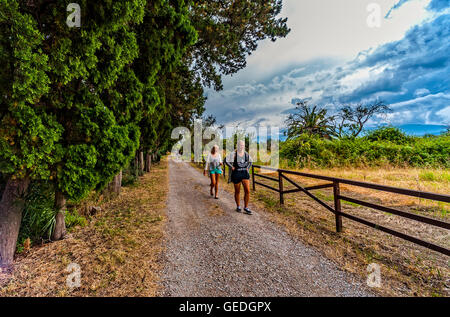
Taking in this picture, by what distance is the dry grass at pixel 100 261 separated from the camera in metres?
2.21

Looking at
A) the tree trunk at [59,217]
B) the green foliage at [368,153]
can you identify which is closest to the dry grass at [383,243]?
the tree trunk at [59,217]

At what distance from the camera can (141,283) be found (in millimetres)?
2311

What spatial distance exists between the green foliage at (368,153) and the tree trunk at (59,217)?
1373 cm

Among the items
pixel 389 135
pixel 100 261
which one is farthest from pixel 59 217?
pixel 389 135

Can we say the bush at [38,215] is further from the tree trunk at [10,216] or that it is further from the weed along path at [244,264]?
the weed along path at [244,264]

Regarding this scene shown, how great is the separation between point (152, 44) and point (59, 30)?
9.42ft

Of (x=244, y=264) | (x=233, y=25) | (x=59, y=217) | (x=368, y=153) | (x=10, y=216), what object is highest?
(x=233, y=25)

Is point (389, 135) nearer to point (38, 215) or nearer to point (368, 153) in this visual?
point (368, 153)

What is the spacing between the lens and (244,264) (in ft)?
8.80

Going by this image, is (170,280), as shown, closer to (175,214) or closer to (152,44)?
(175,214)

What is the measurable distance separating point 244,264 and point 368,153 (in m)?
14.2

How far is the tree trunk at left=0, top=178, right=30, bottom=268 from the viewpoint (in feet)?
8.66

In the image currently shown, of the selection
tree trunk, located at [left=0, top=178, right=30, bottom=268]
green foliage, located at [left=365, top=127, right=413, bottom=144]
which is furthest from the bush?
green foliage, located at [left=365, top=127, right=413, bottom=144]

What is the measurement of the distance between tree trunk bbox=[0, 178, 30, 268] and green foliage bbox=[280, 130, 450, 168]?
1426 centimetres
